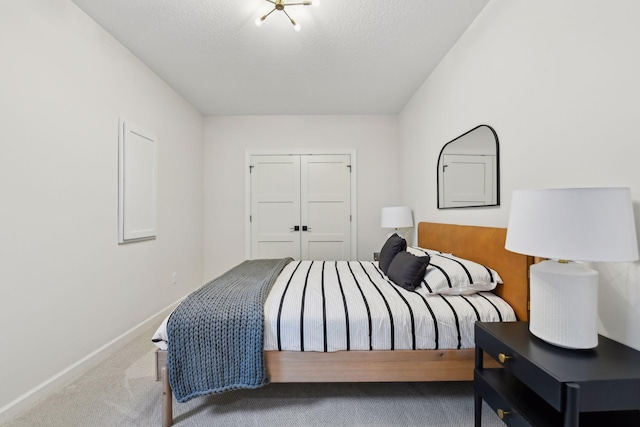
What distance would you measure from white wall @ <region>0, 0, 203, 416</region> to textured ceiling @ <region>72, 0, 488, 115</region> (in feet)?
1.14

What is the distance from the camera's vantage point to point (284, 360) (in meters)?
1.43

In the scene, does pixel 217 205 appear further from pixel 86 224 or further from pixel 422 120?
pixel 422 120

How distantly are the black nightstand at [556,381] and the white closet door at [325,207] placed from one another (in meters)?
2.61

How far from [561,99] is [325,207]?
280 centimetres

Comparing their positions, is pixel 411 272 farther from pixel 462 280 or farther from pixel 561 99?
pixel 561 99

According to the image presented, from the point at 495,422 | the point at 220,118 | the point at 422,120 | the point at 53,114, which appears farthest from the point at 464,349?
the point at 220,118

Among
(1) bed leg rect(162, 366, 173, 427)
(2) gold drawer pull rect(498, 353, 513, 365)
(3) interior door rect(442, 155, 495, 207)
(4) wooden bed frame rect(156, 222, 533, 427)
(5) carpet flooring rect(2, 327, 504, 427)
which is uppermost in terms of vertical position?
(3) interior door rect(442, 155, 495, 207)

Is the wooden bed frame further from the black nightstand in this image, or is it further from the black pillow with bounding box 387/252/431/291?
the black pillow with bounding box 387/252/431/291

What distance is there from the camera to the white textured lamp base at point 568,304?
99 centimetres

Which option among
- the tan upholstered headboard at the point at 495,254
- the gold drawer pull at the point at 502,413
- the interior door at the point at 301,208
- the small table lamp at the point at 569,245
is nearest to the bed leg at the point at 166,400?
the gold drawer pull at the point at 502,413

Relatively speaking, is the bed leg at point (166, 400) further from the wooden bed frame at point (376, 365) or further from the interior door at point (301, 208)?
the interior door at point (301, 208)

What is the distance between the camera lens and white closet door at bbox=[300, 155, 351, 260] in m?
3.80

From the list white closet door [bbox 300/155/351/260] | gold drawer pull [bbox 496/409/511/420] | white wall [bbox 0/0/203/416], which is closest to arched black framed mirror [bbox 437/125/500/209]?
gold drawer pull [bbox 496/409/511/420]

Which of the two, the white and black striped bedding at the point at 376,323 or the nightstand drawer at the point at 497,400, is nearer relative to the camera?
the nightstand drawer at the point at 497,400
